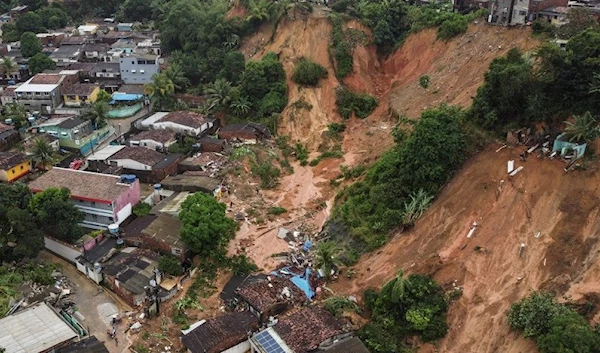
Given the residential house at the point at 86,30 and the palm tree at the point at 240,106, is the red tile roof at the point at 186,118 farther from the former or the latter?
the residential house at the point at 86,30

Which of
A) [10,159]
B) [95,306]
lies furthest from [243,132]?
[95,306]

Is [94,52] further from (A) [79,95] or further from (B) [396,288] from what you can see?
(B) [396,288]

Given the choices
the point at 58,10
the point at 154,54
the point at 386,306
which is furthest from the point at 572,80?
the point at 58,10

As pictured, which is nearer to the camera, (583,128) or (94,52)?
(583,128)

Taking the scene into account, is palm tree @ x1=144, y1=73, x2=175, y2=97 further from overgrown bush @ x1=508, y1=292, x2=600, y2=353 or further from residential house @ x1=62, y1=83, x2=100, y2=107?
overgrown bush @ x1=508, y1=292, x2=600, y2=353

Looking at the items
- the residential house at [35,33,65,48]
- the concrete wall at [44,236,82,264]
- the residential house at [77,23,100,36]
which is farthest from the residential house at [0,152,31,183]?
the residential house at [77,23,100,36]
